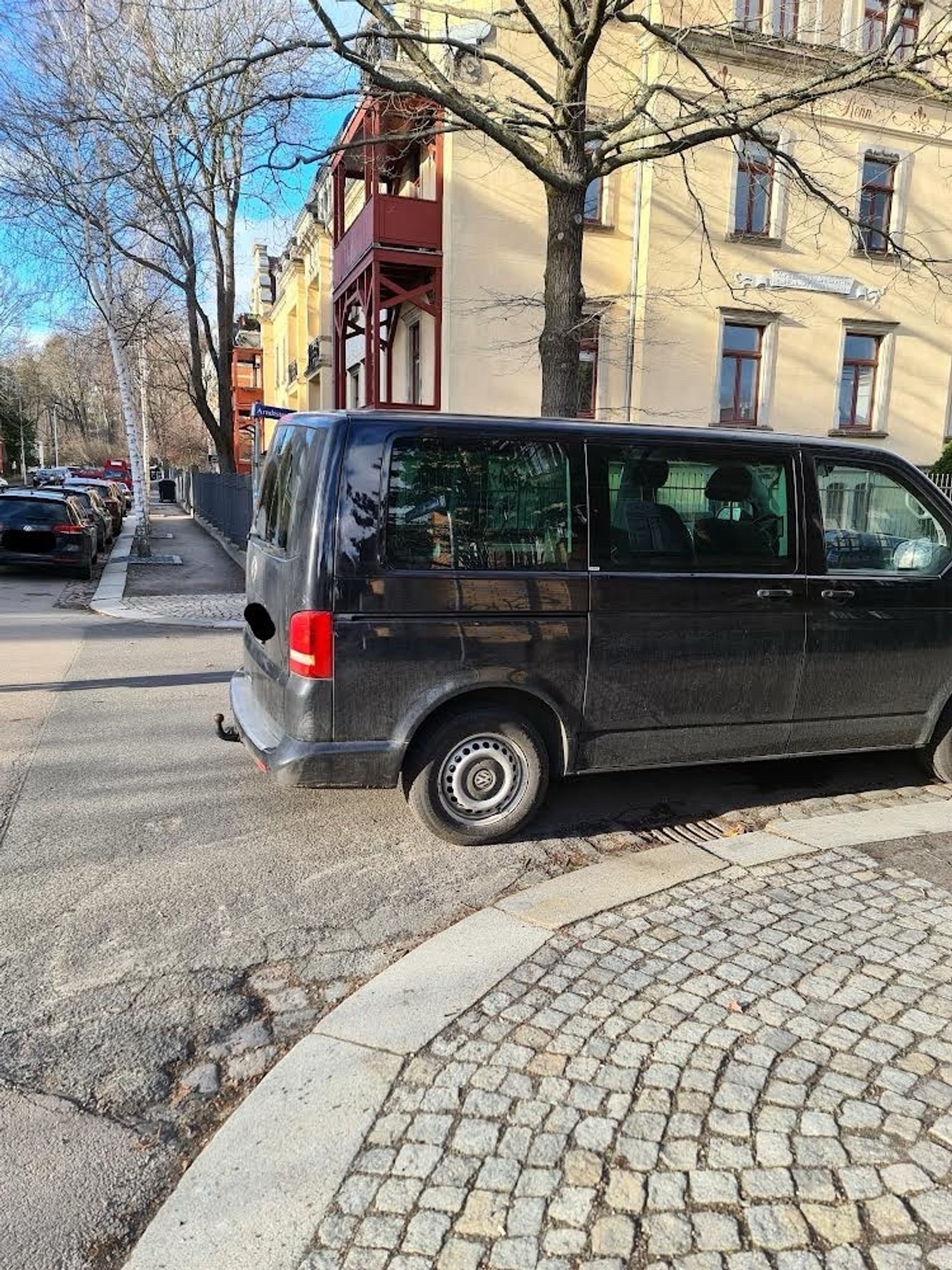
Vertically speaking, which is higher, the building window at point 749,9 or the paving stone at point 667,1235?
the building window at point 749,9

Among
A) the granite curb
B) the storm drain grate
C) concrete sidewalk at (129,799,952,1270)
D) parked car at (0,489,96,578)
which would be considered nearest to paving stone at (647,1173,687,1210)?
concrete sidewalk at (129,799,952,1270)

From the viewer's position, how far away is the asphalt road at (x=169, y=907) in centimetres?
238

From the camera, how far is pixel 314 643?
3.87 m

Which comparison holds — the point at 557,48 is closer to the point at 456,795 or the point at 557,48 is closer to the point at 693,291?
the point at 456,795

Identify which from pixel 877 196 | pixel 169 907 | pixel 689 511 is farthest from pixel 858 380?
pixel 169 907

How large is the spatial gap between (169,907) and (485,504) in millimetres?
2166

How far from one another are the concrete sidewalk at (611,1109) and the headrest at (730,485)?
1.97m

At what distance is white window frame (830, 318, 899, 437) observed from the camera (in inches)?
775

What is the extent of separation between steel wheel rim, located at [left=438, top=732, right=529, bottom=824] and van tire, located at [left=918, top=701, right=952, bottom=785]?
2524 millimetres

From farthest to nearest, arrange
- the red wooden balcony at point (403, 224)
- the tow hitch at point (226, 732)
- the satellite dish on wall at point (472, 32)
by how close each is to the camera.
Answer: the red wooden balcony at point (403, 224) < the satellite dish on wall at point (472, 32) < the tow hitch at point (226, 732)

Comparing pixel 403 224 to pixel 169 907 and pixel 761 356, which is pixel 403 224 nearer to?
pixel 761 356

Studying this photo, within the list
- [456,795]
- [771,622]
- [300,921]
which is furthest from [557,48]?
[300,921]

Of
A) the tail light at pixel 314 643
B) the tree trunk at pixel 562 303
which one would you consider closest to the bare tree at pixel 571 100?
the tree trunk at pixel 562 303

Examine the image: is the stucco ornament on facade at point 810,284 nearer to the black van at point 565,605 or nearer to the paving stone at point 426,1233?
the black van at point 565,605
